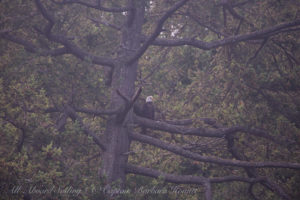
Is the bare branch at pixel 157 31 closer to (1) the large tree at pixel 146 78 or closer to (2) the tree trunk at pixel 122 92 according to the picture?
(1) the large tree at pixel 146 78

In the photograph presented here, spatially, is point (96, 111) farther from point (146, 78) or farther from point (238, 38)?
point (146, 78)

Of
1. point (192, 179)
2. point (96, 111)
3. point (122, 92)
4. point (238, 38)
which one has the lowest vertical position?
point (192, 179)

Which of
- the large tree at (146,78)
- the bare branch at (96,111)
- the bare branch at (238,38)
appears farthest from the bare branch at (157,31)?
the bare branch at (96,111)

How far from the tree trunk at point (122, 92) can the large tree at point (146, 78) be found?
0.09ft

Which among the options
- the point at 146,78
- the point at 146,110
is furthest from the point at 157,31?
the point at 146,78

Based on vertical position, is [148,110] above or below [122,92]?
below

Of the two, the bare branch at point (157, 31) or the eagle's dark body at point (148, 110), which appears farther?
the eagle's dark body at point (148, 110)

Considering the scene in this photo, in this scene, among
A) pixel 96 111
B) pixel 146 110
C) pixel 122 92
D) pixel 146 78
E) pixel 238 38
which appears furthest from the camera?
pixel 146 78

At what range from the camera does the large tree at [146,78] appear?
7.20m

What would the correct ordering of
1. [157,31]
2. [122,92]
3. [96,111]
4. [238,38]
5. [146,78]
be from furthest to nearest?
[146,78], [122,92], [238,38], [96,111], [157,31]

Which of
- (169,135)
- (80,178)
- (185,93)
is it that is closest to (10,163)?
(80,178)

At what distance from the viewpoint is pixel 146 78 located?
37.8 feet

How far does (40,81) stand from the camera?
6750 millimetres

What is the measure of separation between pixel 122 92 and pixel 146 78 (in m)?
3.06
